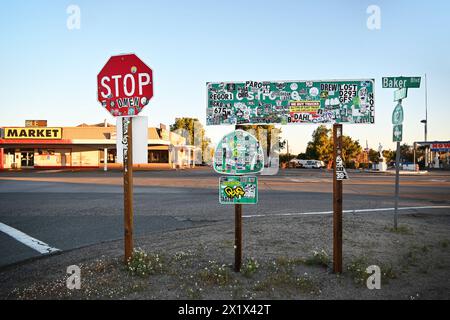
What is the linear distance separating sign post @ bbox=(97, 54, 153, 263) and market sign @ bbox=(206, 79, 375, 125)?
3.08ft

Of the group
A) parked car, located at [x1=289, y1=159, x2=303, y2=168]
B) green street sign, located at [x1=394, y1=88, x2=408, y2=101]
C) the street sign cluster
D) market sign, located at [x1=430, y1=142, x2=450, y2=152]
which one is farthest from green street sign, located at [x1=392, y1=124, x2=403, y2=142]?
parked car, located at [x1=289, y1=159, x2=303, y2=168]

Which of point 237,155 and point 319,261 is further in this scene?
point 319,261

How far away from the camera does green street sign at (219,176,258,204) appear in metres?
4.47

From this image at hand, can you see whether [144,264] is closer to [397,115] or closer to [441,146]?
[397,115]

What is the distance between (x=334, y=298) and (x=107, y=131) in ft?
134

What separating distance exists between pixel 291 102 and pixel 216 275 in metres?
2.56

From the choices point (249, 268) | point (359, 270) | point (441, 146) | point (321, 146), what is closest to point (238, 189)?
point (249, 268)

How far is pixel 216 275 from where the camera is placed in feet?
13.5

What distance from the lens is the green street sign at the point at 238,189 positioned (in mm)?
4473

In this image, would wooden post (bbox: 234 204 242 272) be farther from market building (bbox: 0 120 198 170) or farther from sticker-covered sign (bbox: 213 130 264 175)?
market building (bbox: 0 120 198 170)

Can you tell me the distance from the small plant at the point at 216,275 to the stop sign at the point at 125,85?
2360 millimetres
